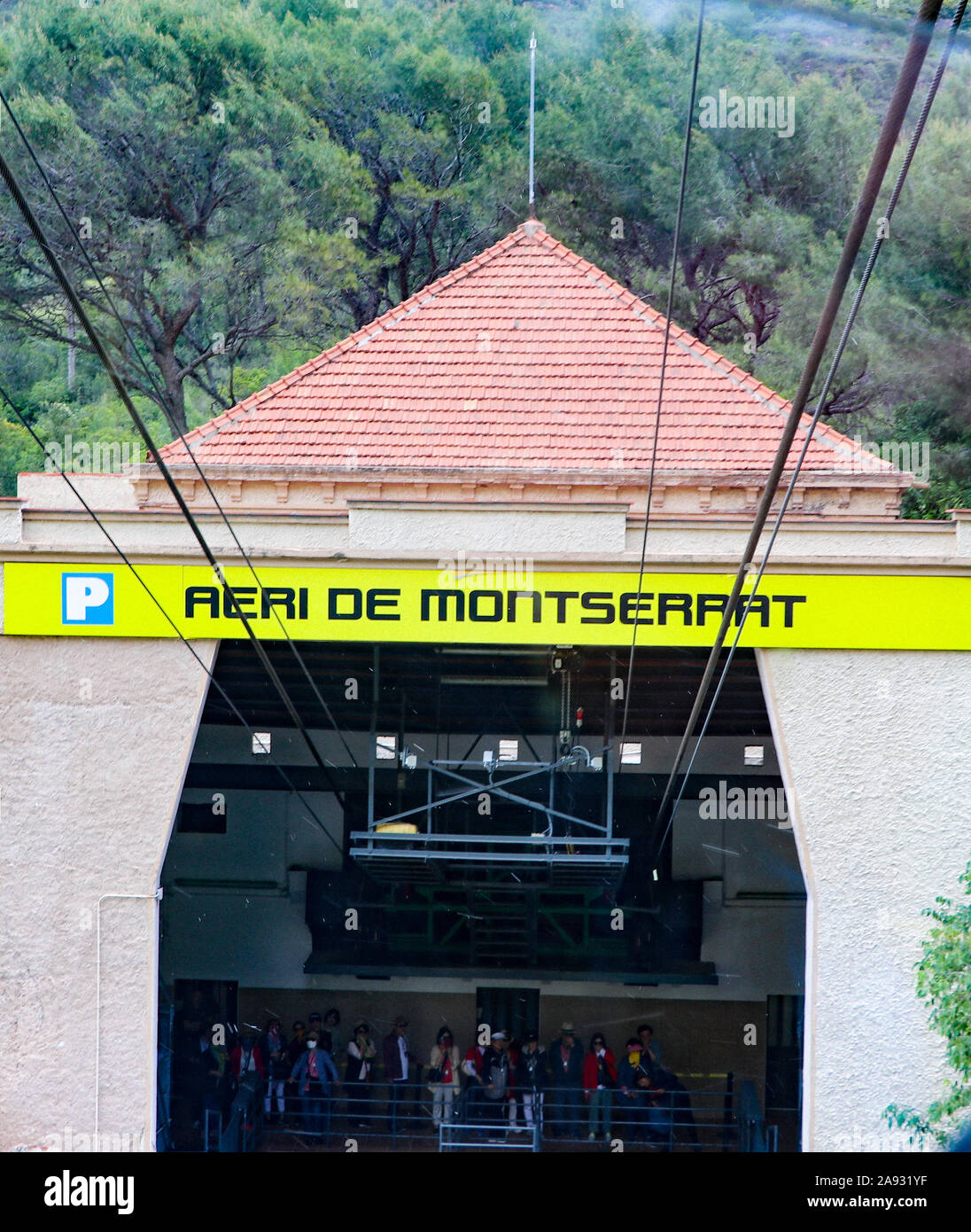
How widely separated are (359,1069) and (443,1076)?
3.98ft

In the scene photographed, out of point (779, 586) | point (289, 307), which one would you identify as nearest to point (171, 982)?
point (779, 586)

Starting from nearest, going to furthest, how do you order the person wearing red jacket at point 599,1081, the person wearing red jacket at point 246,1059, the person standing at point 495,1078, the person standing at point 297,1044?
1. the person standing at point 495,1078
2. the person wearing red jacket at point 599,1081
3. the person wearing red jacket at point 246,1059
4. the person standing at point 297,1044

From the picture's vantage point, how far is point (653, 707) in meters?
13.9

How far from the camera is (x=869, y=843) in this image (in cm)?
1080

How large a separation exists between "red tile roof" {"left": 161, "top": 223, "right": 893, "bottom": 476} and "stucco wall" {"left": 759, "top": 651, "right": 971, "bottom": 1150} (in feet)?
10.6

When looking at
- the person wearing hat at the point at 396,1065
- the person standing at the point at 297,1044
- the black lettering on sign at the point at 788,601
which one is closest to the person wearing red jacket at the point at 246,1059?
the person standing at the point at 297,1044

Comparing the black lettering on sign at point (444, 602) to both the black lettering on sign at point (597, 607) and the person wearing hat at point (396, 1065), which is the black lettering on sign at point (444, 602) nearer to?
the black lettering on sign at point (597, 607)

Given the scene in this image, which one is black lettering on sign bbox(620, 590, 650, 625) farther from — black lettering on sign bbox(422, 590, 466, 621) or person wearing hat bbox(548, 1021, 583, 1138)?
person wearing hat bbox(548, 1021, 583, 1138)

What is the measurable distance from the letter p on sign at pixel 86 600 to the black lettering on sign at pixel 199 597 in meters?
0.69

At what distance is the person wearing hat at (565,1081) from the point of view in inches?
572

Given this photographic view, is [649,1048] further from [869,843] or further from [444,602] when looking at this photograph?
[444,602]

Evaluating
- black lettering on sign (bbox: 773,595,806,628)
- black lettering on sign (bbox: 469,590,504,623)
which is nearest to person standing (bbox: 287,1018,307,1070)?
black lettering on sign (bbox: 469,590,504,623)

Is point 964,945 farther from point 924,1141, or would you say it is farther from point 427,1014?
point 427,1014
